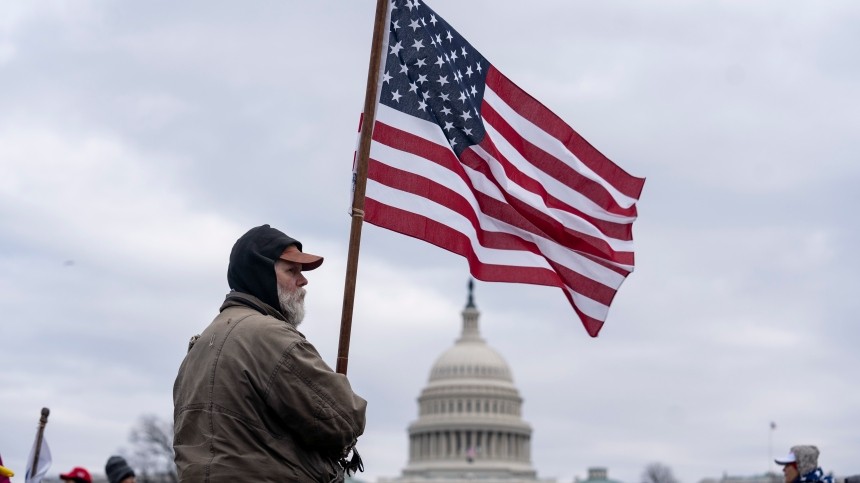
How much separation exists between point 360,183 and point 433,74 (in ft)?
5.64

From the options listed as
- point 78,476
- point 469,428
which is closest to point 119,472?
point 78,476

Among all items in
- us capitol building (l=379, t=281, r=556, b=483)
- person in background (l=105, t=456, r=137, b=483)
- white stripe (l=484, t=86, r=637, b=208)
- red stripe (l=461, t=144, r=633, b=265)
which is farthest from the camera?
us capitol building (l=379, t=281, r=556, b=483)

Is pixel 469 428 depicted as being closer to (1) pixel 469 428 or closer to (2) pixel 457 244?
(1) pixel 469 428

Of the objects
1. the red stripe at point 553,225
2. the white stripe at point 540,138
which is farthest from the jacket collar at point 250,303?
the white stripe at point 540,138

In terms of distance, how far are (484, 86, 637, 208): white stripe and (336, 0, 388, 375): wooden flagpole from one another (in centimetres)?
181

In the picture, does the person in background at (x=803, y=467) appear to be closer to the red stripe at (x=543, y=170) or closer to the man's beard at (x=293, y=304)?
the red stripe at (x=543, y=170)

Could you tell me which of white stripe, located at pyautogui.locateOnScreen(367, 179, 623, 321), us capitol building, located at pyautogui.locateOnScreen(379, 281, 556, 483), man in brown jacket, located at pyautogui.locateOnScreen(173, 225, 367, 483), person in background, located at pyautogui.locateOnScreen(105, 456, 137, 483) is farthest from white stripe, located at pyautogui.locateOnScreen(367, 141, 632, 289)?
us capitol building, located at pyautogui.locateOnScreen(379, 281, 556, 483)

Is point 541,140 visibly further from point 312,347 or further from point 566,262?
point 312,347

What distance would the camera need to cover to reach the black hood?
7629 mm

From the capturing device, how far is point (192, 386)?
726 centimetres

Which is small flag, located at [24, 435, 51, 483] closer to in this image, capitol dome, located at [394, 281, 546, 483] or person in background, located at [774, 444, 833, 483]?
person in background, located at [774, 444, 833, 483]

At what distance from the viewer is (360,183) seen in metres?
8.80

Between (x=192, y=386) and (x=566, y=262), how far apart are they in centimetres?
460

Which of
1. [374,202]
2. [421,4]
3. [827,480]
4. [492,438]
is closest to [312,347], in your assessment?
[374,202]
